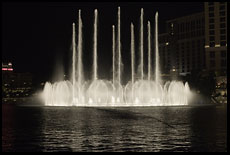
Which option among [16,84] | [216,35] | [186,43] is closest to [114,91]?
[216,35]

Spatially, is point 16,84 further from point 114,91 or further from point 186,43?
point 114,91

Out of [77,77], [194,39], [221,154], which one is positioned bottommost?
[221,154]

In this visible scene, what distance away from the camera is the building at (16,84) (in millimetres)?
140750

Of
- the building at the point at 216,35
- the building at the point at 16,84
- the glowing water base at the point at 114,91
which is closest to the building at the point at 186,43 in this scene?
the building at the point at 216,35

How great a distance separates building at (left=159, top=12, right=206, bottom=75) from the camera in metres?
180

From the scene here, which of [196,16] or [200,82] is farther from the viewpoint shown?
[196,16]

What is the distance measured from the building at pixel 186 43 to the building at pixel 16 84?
61153 millimetres

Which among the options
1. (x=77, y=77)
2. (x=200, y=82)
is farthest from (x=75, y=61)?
(x=200, y=82)

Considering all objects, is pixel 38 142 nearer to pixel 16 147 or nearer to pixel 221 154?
pixel 16 147

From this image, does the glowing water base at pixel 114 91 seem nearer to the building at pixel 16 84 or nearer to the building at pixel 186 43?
the building at pixel 16 84

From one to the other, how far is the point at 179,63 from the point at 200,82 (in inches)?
3645

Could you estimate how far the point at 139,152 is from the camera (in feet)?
58.0

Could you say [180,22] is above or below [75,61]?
above

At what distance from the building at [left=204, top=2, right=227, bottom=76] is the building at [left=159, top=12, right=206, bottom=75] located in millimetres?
49895
